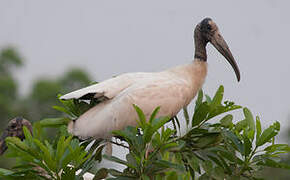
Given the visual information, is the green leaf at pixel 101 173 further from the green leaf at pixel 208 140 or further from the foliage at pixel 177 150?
the green leaf at pixel 208 140

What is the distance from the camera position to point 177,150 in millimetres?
2229

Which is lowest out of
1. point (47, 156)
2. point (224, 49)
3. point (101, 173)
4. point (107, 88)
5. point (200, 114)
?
point (101, 173)

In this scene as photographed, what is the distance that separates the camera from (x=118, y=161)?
7.20 ft

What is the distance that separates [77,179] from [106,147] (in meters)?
0.37

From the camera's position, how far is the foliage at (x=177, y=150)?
2.12 meters

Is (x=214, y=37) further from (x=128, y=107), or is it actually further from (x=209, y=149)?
(x=209, y=149)

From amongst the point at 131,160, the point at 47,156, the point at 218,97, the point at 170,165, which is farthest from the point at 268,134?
the point at 47,156

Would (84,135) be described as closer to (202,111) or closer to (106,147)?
(106,147)

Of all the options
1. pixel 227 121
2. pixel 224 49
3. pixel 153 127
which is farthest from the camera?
pixel 224 49

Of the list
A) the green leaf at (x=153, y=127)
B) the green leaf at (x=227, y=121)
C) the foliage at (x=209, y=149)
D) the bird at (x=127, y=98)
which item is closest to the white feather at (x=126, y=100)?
the bird at (x=127, y=98)

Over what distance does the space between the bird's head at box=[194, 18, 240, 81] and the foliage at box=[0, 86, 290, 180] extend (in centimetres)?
38

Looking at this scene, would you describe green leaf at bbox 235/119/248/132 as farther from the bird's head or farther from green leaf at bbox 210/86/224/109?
the bird's head

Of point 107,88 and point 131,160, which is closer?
point 131,160

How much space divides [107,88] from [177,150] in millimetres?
473
